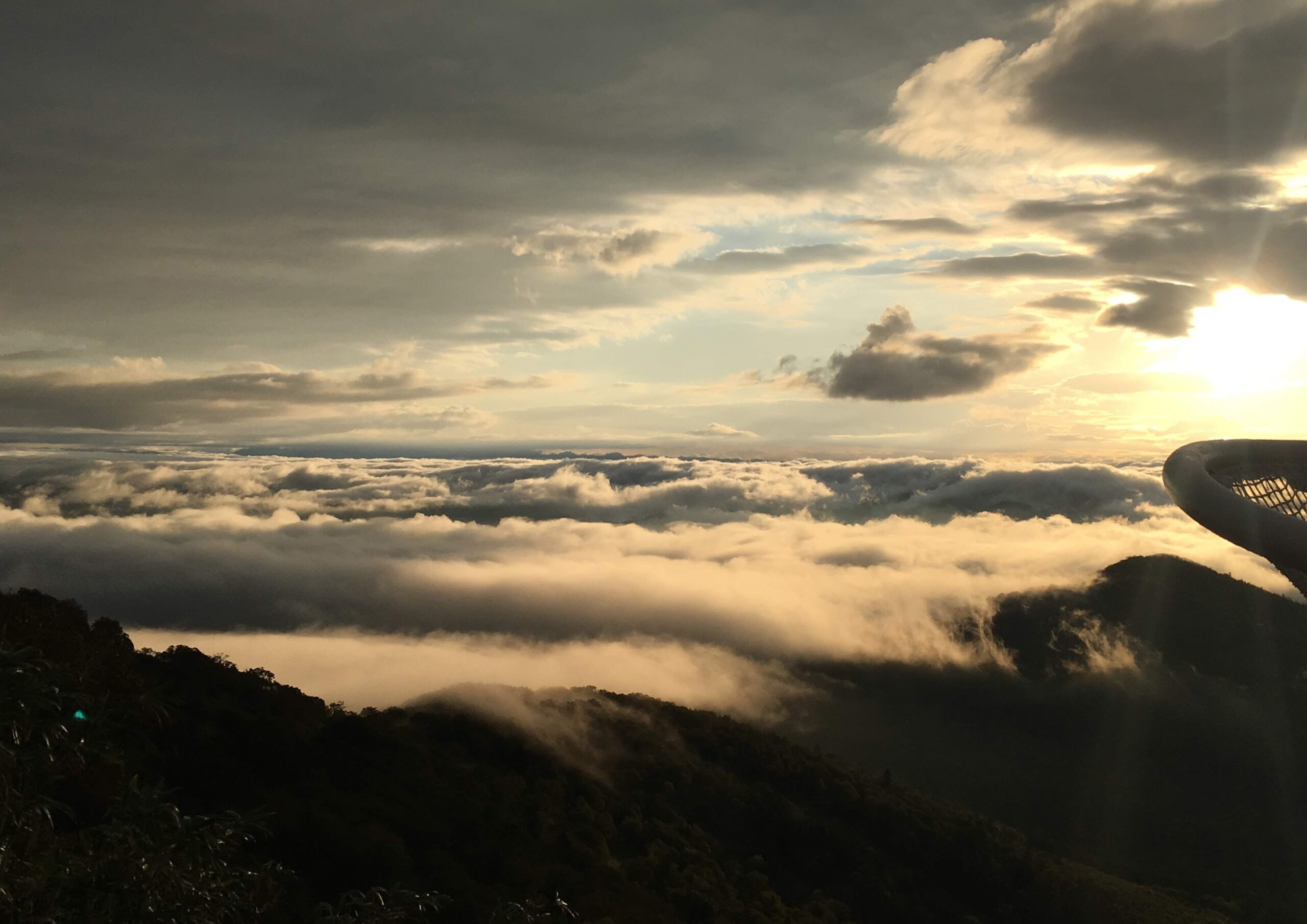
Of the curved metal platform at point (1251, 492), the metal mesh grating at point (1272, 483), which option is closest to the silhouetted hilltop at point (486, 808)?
the curved metal platform at point (1251, 492)

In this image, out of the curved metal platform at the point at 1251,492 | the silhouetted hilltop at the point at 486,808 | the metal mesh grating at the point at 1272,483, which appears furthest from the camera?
the metal mesh grating at the point at 1272,483

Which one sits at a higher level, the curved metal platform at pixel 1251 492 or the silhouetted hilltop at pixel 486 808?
the curved metal platform at pixel 1251 492

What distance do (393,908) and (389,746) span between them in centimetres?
7154

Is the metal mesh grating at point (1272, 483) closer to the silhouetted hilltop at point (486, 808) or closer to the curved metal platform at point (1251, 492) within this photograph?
the curved metal platform at point (1251, 492)

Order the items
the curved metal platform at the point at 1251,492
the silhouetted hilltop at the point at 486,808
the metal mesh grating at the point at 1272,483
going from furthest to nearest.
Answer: the metal mesh grating at the point at 1272,483 < the silhouetted hilltop at the point at 486,808 < the curved metal platform at the point at 1251,492

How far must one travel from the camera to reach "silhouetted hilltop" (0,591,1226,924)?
42.5 ft

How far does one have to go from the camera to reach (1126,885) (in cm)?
15250

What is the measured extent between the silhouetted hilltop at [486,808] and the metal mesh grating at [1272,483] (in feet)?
56.2

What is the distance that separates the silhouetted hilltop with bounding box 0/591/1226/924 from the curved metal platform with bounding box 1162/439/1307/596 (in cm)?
1415

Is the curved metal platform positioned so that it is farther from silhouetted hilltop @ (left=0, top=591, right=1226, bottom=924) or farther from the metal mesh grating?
silhouetted hilltop @ (left=0, top=591, right=1226, bottom=924)

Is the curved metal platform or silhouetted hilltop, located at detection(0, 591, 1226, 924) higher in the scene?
the curved metal platform

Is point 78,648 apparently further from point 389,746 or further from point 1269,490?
point 389,746

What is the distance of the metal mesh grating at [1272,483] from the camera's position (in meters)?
16.0

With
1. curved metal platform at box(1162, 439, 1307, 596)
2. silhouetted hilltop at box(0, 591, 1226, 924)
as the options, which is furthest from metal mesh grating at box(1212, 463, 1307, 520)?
silhouetted hilltop at box(0, 591, 1226, 924)
